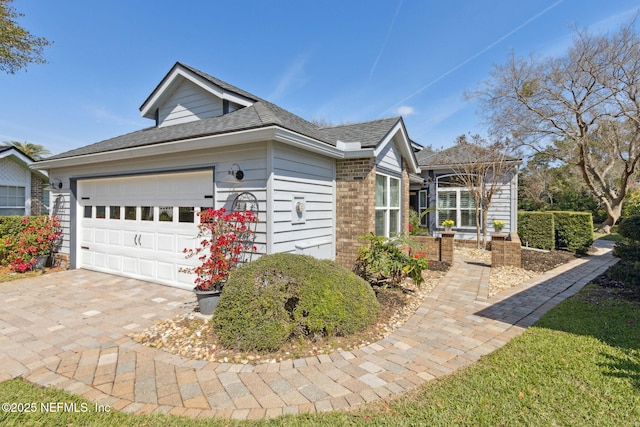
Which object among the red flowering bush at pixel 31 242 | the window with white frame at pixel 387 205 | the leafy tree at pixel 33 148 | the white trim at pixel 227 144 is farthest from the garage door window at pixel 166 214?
the leafy tree at pixel 33 148

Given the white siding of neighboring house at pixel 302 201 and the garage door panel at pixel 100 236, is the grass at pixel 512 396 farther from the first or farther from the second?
the garage door panel at pixel 100 236

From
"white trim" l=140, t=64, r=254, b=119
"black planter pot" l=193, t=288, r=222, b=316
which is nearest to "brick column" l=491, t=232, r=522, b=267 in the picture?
"black planter pot" l=193, t=288, r=222, b=316

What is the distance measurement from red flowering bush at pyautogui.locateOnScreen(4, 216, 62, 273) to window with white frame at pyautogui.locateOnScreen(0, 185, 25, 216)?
16.8ft

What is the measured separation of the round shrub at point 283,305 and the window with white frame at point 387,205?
3.75m

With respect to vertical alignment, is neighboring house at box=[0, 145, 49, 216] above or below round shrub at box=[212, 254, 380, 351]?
above

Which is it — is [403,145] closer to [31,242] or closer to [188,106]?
[188,106]

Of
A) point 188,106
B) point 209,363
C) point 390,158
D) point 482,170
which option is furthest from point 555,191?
point 209,363

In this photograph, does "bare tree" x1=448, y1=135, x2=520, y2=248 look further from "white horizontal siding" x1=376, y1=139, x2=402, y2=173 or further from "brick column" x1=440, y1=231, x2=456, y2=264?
"white horizontal siding" x1=376, y1=139, x2=402, y2=173

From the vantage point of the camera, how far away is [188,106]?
8.35 metres

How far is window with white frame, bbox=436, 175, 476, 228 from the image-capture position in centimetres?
1380

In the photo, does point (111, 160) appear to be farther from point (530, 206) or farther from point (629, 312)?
point (530, 206)

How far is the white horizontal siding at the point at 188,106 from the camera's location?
7.93 meters

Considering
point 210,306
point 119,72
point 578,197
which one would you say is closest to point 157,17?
point 119,72

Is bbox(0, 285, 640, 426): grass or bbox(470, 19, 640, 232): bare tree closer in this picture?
bbox(0, 285, 640, 426): grass
